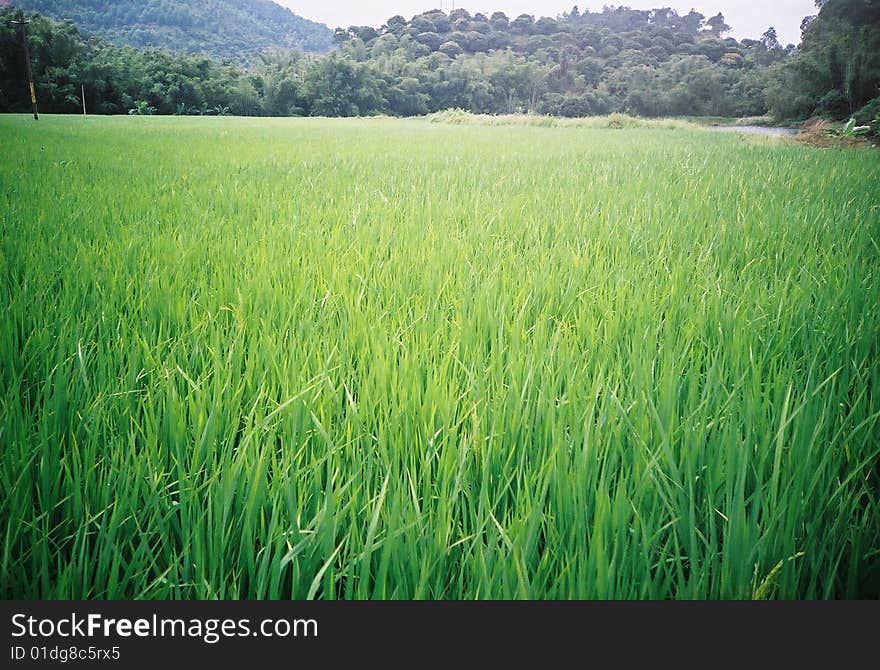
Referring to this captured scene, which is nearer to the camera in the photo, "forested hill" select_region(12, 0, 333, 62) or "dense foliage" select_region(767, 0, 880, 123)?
"dense foliage" select_region(767, 0, 880, 123)

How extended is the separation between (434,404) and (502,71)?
33935mm

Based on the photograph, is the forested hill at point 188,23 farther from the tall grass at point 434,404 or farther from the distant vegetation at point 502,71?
the tall grass at point 434,404

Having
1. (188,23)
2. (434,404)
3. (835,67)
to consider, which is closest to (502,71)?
(188,23)

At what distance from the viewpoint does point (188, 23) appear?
13234 mm

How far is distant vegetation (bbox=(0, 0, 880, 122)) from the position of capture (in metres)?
10.8

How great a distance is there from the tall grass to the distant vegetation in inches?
357

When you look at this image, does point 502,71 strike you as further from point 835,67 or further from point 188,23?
point 835,67

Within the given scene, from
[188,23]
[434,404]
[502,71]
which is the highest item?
[502,71]

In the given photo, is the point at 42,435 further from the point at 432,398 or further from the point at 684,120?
the point at 684,120

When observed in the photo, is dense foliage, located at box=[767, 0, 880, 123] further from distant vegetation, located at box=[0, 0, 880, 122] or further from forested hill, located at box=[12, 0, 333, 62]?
forested hill, located at box=[12, 0, 333, 62]

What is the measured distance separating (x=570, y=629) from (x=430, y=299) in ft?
3.14

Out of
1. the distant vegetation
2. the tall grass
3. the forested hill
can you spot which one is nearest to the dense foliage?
the distant vegetation

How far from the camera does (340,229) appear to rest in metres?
2.19

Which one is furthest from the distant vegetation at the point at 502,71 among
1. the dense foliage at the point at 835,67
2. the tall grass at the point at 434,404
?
the tall grass at the point at 434,404
